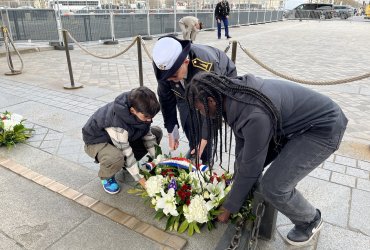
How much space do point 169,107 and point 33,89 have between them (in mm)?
3989

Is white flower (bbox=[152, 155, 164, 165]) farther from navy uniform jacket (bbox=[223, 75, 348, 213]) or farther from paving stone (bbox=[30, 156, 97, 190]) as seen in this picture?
navy uniform jacket (bbox=[223, 75, 348, 213])

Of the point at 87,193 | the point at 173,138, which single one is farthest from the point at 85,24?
the point at 87,193

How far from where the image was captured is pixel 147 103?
2314 millimetres

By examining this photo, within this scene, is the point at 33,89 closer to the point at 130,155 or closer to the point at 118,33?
the point at 130,155

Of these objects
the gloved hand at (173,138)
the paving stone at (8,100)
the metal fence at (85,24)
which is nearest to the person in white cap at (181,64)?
the gloved hand at (173,138)

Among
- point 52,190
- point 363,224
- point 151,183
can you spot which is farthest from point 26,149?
point 363,224

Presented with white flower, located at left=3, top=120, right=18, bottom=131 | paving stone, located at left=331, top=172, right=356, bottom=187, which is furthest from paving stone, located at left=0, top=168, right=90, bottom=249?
paving stone, located at left=331, top=172, right=356, bottom=187

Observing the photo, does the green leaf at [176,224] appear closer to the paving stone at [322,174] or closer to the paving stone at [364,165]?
the paving stone at [322,174]

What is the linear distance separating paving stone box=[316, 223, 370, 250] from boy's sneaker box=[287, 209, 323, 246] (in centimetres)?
14

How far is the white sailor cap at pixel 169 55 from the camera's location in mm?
2088

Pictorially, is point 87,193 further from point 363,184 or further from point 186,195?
point 363,184

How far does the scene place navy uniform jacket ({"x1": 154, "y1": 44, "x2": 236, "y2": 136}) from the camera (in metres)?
2.27

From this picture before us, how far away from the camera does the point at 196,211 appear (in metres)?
2.20

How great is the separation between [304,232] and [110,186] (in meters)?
1.58
